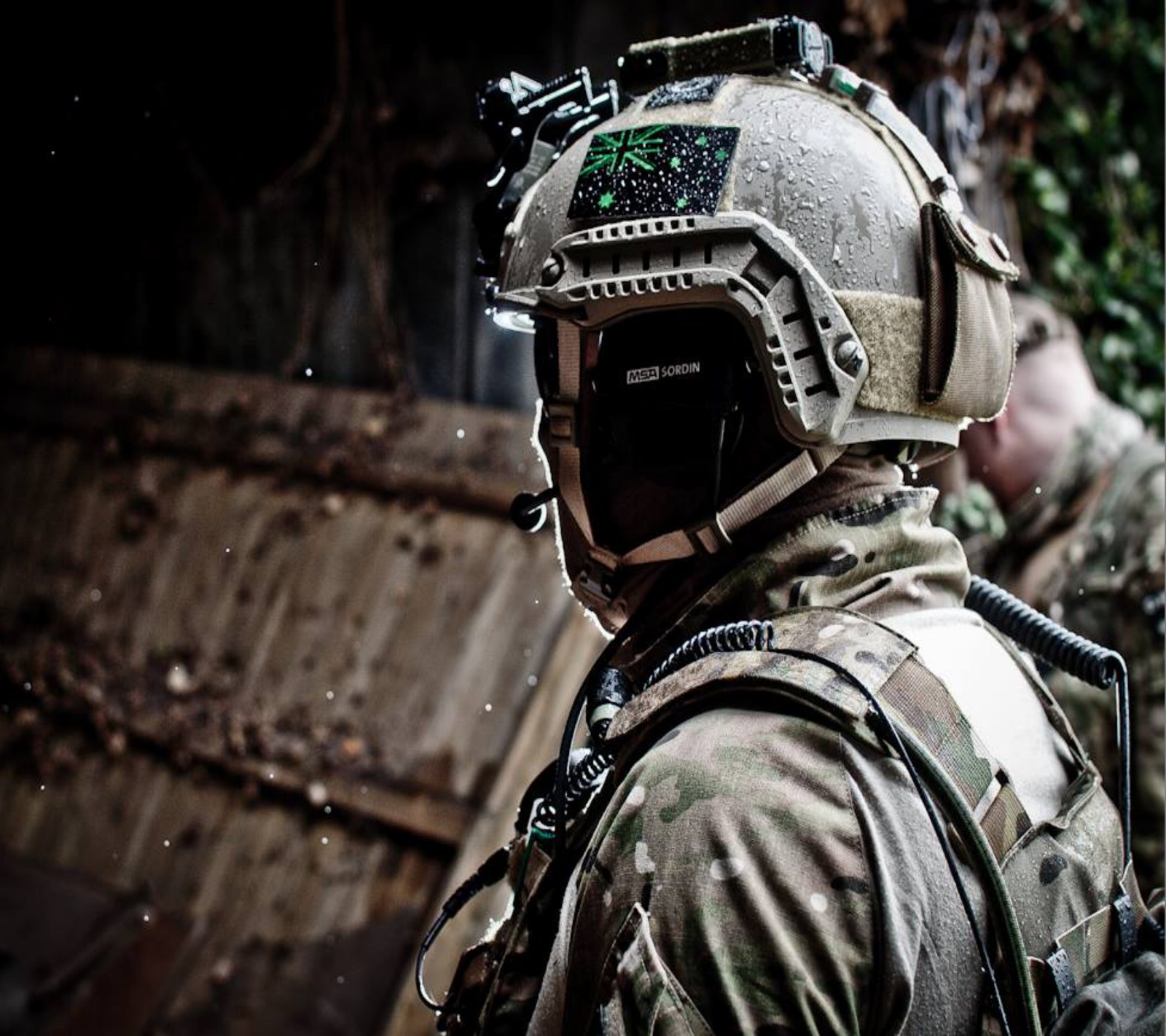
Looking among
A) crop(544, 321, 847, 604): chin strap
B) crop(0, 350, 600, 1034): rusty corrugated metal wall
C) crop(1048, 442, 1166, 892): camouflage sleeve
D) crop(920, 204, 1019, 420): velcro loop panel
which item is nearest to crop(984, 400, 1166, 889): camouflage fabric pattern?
crop(1048, 442, 1166, 892): camouflage sleeve

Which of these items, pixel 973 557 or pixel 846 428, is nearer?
pixel 846 428

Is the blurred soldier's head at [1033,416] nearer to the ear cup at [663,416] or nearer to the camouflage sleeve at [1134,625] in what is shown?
the camouflage sleeve at [1134,625]

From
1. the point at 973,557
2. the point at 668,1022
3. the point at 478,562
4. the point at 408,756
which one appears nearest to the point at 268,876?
the point at 408,756

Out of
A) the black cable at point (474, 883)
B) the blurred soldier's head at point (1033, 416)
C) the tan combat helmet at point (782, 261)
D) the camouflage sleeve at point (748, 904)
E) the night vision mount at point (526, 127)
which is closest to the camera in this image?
the camouflage sleeve at point (748, 904)

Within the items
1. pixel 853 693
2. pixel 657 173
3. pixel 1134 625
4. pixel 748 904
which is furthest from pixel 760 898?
pixel 1134 625

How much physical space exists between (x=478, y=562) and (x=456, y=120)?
5.30 feet

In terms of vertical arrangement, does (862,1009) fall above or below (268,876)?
above

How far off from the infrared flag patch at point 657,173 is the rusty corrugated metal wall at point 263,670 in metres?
2.20

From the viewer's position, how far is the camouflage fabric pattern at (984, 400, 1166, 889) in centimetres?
314

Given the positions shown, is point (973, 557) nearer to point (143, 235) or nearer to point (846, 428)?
point (846, 428)

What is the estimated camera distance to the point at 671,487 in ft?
5.09

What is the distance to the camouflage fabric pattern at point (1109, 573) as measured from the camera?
314 centimetres

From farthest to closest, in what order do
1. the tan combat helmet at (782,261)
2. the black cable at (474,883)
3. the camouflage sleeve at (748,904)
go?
the black cable at (474,883), the tan combat helmet at (782,261), the camouflage sleeve at (748,904)

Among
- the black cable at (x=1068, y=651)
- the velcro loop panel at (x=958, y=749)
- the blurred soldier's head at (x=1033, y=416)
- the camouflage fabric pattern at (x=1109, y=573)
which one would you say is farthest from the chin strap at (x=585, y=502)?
the blurred soldier's head at (x=1033, y=416)
